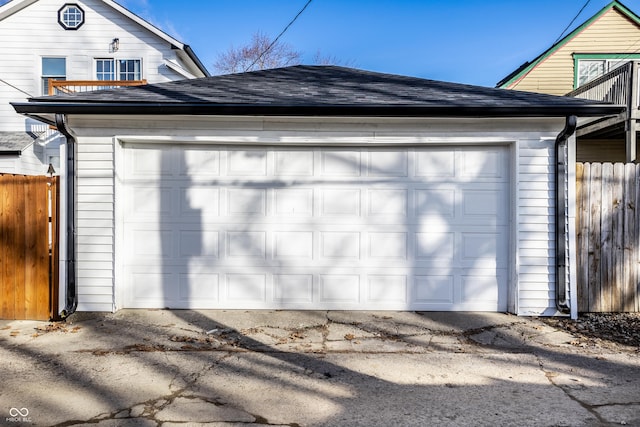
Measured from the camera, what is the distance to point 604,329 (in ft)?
17.0

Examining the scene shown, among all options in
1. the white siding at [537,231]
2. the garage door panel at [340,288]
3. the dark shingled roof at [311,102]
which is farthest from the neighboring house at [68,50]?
the white siding at [537,231]

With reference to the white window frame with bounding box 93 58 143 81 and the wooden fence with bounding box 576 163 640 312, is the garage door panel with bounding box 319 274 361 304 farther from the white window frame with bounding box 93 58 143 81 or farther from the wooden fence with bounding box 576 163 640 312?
the white window frame with bounding box 93 58 143 81

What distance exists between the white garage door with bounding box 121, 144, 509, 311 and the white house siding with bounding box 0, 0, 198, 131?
8538 millimetres

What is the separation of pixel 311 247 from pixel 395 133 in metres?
1.79

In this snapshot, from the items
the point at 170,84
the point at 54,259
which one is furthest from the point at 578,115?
the point at 54,259

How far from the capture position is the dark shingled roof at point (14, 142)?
11.6m

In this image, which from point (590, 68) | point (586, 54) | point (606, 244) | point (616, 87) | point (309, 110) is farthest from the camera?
point (590, 68)

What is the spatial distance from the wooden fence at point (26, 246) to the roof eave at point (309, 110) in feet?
3.04

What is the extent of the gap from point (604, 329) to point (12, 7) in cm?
1578

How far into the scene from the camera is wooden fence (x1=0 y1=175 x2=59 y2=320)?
5359mm

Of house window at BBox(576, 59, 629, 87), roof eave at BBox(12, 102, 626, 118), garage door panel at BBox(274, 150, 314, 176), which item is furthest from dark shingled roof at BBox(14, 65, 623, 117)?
house window at BBox(576, 59, 629, 87)

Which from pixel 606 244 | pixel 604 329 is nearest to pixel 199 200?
pixel 604 329

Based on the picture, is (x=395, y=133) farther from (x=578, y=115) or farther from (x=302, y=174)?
(x=578, y=115)

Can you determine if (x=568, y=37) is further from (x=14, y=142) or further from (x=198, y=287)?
(x=14, y=142)
